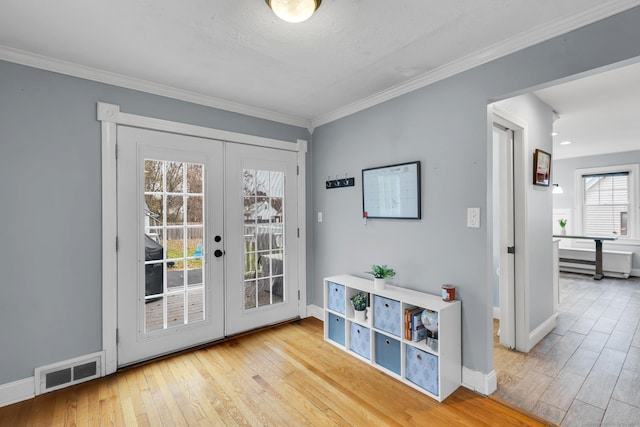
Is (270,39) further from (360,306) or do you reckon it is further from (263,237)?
(360,306)

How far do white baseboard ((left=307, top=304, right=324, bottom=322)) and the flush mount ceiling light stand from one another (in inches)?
119

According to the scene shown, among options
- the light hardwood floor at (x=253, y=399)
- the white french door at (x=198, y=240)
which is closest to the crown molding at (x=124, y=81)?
the white french door at (x=198, y=240)

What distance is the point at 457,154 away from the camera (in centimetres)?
233

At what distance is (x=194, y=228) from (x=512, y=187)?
301cm

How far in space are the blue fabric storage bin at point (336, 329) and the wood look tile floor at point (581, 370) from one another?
130 cm

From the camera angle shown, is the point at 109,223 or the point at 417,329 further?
the point at 109,223

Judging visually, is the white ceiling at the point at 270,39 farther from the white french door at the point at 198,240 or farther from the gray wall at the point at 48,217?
the white french door at the point at 198,240

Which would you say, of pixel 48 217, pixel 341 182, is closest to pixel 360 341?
pixel 341 182

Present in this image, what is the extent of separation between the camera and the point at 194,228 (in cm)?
287

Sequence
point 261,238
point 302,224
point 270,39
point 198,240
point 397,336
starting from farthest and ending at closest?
point 302,224, point 261,238, point 198,240, point 397,336, point 270,39

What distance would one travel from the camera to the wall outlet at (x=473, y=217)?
2201 mm

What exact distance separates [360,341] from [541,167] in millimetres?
2436

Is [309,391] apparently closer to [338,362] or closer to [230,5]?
[338,362]

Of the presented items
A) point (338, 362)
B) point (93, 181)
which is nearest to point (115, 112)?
point (93, 181)
